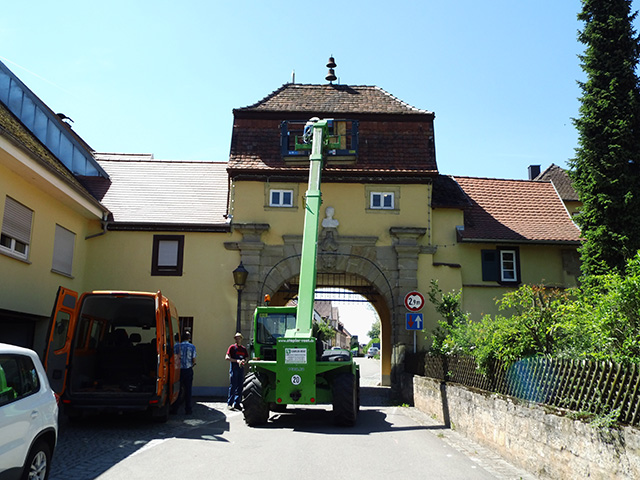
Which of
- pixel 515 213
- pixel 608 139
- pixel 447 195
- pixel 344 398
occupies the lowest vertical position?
pixel 344 398

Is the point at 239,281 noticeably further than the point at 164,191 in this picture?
No

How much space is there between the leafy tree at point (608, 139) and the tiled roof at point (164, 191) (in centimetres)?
1100

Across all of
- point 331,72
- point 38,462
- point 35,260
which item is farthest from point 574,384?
point 331,72

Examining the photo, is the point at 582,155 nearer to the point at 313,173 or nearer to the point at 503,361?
the point at 313,173

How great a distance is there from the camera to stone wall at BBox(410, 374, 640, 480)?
18.4 feet

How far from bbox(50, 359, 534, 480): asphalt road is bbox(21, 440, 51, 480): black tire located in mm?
797

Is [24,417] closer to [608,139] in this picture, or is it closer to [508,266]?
[608,139]

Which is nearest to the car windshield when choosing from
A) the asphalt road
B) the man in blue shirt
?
the man in blue shirt

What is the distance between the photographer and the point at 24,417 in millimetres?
5516

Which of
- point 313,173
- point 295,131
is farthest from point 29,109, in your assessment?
point 313,173

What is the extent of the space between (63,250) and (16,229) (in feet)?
10.4

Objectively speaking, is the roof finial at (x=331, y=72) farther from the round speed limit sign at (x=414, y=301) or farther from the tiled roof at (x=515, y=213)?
the round speed limit sign at (x=414, y=301)

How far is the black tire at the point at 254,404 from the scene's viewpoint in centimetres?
1141

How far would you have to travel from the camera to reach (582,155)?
17469 millimetres
